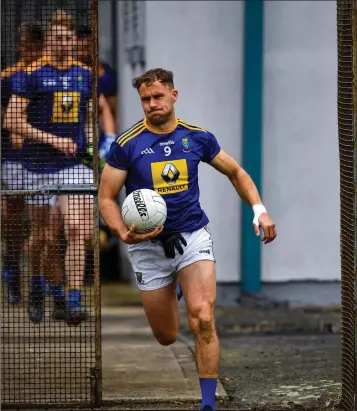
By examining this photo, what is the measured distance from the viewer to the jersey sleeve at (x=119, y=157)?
803 cm

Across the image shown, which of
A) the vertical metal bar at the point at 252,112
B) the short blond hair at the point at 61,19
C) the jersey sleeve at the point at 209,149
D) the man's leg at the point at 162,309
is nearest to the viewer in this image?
the jersey sleeve at the point at 209,149

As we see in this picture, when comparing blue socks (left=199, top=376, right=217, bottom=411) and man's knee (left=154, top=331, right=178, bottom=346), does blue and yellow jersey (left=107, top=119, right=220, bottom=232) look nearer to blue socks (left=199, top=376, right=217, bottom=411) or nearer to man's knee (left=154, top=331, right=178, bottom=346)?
man's knee (left=154, top=331, right=178, bottom=346)

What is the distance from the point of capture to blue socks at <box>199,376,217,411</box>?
779cm

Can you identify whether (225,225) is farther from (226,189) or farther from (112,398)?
(112,398)

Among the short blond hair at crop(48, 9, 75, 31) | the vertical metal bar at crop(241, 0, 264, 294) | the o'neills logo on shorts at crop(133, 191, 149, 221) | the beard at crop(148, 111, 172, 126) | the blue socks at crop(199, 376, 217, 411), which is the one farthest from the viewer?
the vertical metal bar at crop(241, 0, 264, 294)

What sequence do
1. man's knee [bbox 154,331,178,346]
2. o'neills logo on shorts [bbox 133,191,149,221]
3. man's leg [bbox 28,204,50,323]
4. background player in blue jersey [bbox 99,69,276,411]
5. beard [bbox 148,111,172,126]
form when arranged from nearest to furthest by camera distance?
o'neills logo on shorts [bbox 133,191,149,221]
background player in blue jersey [bbox 99,69,276,411]
beard [bbox 148,111,172,126]
man's knee [bbox 154,331,178,346]
man's leg [bbox 28,204,50,323]

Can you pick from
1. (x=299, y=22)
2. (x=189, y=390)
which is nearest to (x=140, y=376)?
(x=189, y=390)

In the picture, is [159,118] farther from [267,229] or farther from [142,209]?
[267,229]

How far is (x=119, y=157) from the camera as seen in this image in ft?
26.4

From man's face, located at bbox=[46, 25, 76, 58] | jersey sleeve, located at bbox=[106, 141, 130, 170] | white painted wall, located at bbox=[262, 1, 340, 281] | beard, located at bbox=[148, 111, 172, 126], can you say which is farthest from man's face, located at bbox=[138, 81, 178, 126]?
white painted wall, located at bbox=[262, 1, 340, 281]

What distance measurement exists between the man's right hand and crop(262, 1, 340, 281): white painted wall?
16.5 feet

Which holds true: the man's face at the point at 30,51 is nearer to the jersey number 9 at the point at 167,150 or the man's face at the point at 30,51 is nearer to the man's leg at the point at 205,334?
the jersey number 9 at the point at 167,150

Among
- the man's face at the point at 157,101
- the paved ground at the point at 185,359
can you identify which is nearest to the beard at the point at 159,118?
the man's face at the point at 157,101

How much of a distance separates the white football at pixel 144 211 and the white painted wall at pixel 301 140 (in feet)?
16.5
